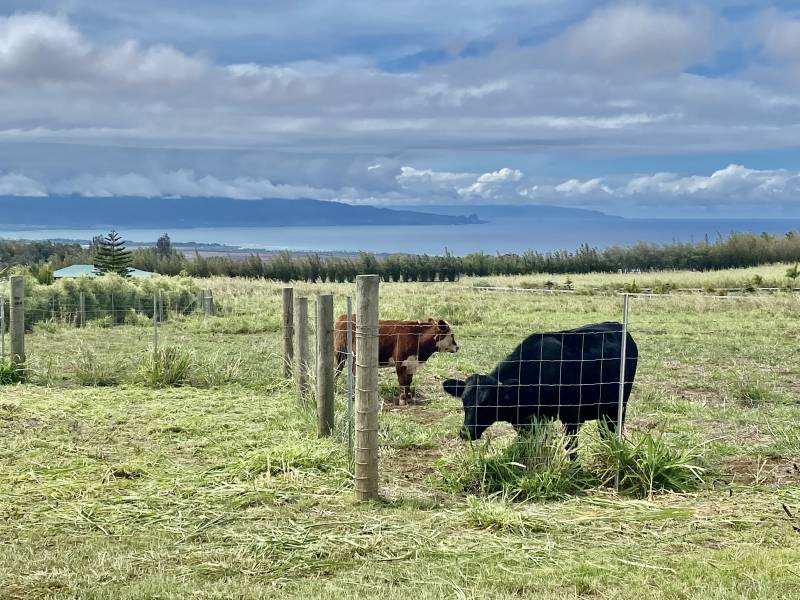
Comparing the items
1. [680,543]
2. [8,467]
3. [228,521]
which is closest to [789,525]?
[680,543]

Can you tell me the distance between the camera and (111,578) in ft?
16.1

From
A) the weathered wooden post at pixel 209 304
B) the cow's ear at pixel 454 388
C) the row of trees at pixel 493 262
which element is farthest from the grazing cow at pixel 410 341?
the row of trees at pixel 493 262

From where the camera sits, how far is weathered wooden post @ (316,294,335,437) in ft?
26.8

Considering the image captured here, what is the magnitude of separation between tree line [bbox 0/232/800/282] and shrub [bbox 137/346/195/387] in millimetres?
37918

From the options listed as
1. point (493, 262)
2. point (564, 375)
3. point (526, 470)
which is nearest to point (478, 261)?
point (493, 262)

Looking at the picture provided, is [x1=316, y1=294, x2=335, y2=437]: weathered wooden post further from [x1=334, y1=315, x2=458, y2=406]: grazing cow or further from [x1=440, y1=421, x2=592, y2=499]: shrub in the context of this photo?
[x1=334, y1=315, x2=458, y2=406]: grazing cow

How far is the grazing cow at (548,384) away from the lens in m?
7.38

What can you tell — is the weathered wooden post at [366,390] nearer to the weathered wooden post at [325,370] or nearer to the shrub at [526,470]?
the shrub at [526,470]

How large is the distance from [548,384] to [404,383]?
3841 mm

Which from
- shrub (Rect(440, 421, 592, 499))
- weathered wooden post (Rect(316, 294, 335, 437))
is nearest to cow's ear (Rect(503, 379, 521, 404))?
shrub (Rect(440, 421, 592, 499))

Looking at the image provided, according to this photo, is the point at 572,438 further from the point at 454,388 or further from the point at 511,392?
the point at 454,388

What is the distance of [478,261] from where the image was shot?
55.1m

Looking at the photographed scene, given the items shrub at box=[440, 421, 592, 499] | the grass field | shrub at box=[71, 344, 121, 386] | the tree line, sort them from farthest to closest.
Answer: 1. the tree line
2. shrub at box=[71, 344, 121, 386]
3. shrub at box=[440, 421, 592, 499]
4. the grass field

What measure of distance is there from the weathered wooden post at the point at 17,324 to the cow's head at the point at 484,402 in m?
7.58
